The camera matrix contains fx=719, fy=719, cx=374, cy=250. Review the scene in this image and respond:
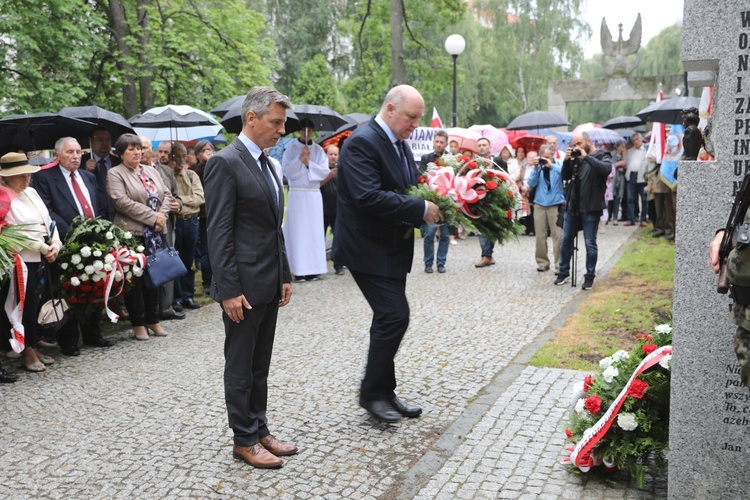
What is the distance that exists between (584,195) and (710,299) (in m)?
6.91

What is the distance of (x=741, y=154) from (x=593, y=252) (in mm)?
7146

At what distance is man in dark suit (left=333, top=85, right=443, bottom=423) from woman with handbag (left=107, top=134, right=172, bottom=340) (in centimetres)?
357

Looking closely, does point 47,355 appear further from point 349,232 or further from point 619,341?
point 619,341

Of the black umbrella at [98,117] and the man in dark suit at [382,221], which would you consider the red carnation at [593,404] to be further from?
the black umbrella at [98,117]

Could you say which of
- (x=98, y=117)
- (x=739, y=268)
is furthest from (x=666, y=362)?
(x=98, y=117)

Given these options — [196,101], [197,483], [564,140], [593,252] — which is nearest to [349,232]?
[197,483]

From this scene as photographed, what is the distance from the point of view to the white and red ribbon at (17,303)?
255 inches

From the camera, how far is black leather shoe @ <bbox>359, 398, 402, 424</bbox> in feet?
16.6

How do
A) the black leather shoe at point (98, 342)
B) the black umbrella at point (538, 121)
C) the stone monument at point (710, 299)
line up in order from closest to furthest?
1. the stone monument at point (710, 299)
2. the black leather shoe at point (98, 342)
3. the black umbrella at point (538, 121)

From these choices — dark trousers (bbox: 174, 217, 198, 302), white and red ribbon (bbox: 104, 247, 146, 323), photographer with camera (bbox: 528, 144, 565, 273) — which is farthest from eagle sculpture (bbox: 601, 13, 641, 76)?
white and red ribbon (bbox: 104, 247, 146, 323)

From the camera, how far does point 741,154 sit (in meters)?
3.40

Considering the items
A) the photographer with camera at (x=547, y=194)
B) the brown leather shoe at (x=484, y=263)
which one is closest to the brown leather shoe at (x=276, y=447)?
the photographer with camera at (x=547, y=194)

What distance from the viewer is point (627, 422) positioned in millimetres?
3971

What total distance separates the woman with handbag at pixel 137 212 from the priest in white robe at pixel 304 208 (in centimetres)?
336
